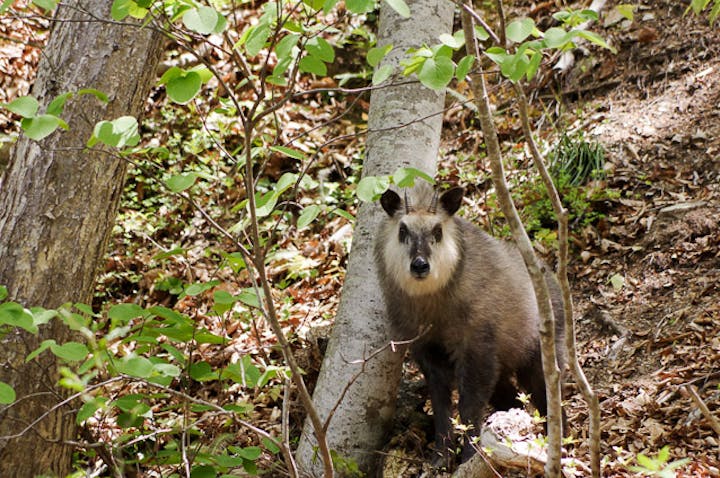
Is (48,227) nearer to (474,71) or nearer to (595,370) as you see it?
(474,71)

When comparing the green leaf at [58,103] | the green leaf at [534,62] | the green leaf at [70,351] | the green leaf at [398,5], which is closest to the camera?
the green leaf at [398,5]

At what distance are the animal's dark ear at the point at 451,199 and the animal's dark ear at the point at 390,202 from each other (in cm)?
30

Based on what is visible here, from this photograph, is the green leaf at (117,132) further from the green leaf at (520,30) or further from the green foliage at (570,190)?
the green foliage at (570,190)

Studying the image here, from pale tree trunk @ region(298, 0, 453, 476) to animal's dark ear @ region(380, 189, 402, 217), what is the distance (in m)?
0.25

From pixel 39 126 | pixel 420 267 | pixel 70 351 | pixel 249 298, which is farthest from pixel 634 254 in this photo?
pixel 39 126

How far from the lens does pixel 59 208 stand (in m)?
4.29

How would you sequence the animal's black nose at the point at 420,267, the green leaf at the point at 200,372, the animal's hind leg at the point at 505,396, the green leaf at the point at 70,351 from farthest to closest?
the animal's hind leg at the point at 505,396 < the animal's black nose at the point at 420,267 < the green leaf at the point at 200,372 < the green leaf at the point at 70,351

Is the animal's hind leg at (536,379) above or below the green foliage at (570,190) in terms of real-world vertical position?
below

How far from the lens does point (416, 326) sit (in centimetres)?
469

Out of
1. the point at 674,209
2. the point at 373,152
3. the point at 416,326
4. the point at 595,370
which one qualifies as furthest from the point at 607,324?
the point at 373,152

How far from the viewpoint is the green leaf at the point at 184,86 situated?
249 cm

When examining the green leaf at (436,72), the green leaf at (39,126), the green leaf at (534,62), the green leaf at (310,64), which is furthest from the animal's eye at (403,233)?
the green leaf at (39,126)

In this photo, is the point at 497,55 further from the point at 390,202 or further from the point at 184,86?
the point at 390,202

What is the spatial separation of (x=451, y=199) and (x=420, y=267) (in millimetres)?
624
